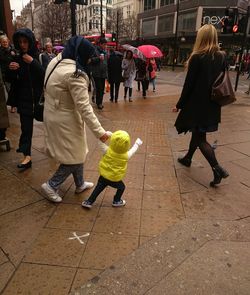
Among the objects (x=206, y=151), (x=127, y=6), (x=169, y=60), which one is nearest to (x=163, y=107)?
(x=206, y=151)

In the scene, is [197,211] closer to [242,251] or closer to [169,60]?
[242,251]

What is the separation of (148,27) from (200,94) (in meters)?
59.9

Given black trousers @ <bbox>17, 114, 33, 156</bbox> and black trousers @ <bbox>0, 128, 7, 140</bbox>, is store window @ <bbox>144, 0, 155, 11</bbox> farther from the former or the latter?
black trousers @ <bbox>17, 114, 33, 156</bbox>

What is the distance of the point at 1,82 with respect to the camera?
4.81m

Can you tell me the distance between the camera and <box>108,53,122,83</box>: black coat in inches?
403

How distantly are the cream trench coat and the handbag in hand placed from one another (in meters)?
1.69

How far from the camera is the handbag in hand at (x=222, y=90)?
393 cm

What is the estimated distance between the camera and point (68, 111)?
10.6ft

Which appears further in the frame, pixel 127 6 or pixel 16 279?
pixel 127 6

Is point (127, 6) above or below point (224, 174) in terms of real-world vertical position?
above

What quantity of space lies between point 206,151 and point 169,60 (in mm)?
49753

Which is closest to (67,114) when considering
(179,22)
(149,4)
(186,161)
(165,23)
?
(186,161)

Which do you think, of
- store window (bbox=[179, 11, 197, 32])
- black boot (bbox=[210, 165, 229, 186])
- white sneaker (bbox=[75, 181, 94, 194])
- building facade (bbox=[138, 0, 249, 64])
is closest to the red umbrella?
black boot (bbox=[210, 165, 229, 186])

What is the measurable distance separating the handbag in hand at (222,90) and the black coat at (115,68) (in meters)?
6.58
